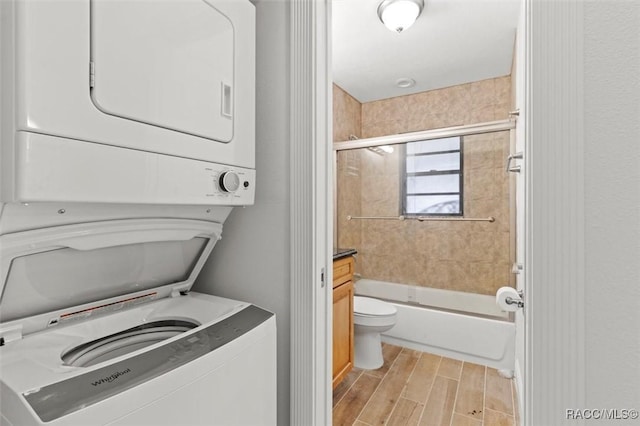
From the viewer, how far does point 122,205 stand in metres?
0.88

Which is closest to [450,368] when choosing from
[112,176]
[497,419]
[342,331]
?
[497,419]

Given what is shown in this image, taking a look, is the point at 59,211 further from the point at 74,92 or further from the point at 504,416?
the point at 504,416

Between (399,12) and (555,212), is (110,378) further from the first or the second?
(399,12)

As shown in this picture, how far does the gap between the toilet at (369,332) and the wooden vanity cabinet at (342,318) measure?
0.22 metres

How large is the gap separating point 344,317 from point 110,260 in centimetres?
148

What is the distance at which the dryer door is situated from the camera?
75cm

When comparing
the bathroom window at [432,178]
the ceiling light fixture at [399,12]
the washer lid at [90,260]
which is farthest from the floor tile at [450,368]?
the ceiling light fixture at [399,12]

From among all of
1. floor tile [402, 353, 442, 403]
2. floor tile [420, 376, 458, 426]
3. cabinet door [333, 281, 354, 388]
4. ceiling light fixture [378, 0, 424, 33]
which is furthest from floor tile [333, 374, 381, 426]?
ceiling light fixture [378, 0, 424, 33]

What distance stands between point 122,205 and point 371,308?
206 cm

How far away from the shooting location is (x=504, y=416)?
181cm

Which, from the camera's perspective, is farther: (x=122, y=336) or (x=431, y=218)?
(x=431, y=218)

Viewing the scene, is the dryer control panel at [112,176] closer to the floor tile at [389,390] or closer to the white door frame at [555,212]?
the white door frame at [555,212]

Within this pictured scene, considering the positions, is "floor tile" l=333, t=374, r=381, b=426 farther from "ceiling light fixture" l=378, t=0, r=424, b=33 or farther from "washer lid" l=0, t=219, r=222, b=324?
"ceiling light fixture" l=378, t=0, r=424, b=33

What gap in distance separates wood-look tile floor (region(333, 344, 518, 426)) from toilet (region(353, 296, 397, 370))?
8 cm
